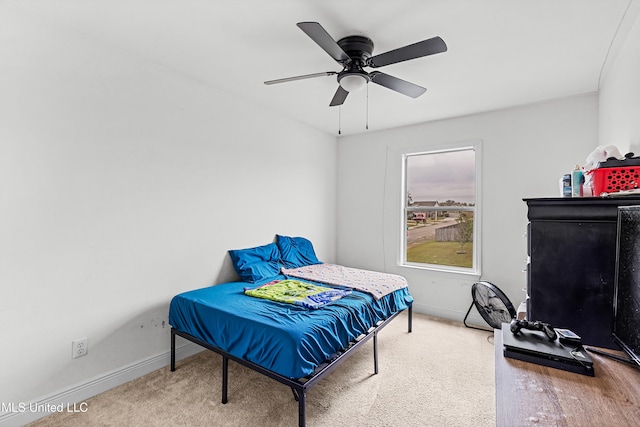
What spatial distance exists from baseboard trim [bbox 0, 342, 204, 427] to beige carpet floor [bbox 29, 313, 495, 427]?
0.05 meters

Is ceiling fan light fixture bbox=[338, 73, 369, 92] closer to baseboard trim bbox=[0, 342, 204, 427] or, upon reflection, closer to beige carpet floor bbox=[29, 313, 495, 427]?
beige carpet floor bbox=[29, 313, 495, 427]

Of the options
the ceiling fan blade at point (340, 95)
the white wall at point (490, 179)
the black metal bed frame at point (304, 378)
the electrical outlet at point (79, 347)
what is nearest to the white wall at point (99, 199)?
the electrical outlet at point (79, 347)

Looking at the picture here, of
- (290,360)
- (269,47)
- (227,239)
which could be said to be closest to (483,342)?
(290,360)

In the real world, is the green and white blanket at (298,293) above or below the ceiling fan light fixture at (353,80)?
below

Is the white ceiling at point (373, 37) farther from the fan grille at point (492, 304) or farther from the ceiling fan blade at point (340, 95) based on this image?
the fan grille at point (492, 304)

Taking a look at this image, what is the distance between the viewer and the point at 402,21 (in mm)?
1932

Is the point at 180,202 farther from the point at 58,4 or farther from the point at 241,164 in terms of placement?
the point at 58,4

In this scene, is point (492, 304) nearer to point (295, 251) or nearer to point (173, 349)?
point (295, 251)

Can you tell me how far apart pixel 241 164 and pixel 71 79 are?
1.53 m

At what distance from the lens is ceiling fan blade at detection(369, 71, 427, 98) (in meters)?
2.18

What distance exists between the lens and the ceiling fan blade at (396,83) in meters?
2.18

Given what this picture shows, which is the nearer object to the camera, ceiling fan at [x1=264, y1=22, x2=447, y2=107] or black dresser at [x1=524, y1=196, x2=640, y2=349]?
black dresser at [x1=524, y1=196, x2=640, y2=349]

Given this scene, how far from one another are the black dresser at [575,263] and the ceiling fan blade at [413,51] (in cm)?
103

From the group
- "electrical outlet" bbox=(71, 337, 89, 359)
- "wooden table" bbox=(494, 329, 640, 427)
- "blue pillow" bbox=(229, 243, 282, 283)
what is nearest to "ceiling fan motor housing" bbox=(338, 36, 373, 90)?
"wooden table" bbox=(494, 329, 640, 427)
